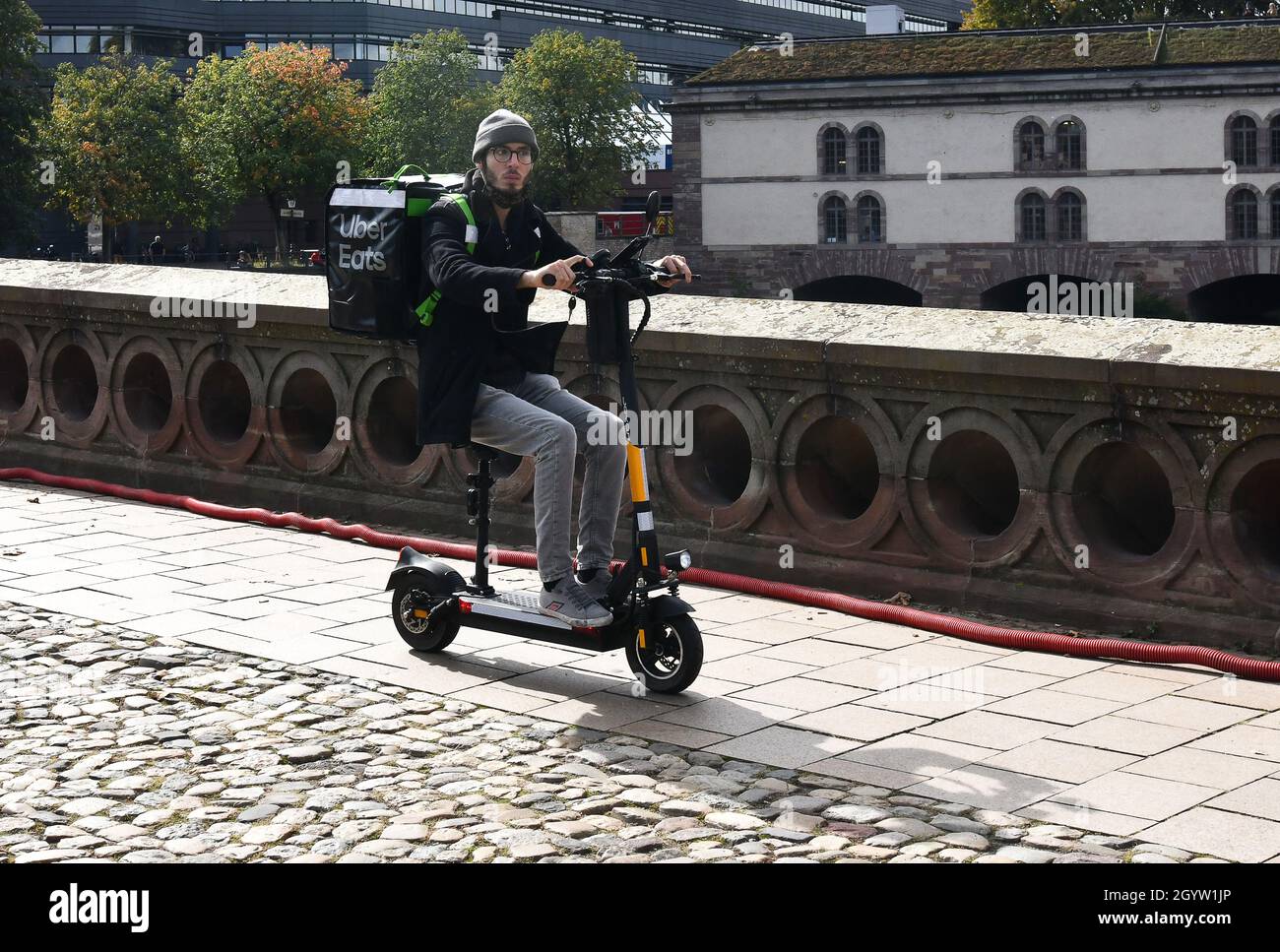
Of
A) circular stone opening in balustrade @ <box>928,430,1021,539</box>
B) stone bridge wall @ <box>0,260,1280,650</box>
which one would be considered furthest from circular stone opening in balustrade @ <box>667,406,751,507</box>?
circular stone opening in balustrade @ <box>928,430,1021,539</box>

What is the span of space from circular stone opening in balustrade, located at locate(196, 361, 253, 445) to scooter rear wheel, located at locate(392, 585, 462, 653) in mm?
3911

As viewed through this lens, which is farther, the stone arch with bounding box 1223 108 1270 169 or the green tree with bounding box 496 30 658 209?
the green tree with bounding box 496 30 658 209

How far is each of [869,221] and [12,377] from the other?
170 feet

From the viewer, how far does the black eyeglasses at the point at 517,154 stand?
21.4ft

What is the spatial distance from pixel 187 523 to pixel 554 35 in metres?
65.6

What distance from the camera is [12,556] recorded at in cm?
897

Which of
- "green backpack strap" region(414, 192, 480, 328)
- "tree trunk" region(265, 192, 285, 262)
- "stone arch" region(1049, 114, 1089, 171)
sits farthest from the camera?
"tree trunk" region(265, 192, 285, 262)

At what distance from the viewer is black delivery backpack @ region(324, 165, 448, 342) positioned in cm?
692

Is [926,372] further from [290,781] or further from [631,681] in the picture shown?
[290,781]

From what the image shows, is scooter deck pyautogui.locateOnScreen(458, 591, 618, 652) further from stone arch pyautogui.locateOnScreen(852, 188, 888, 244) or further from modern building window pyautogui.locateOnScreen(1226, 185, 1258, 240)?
stone arch pyautogui.locateOnScreen(852, 188, 888, 244)

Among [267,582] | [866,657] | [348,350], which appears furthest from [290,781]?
[348,350]

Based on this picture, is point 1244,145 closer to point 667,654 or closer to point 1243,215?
point 1243,215

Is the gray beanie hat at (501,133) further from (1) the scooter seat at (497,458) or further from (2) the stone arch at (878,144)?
(2) the stone arch at (878,144)

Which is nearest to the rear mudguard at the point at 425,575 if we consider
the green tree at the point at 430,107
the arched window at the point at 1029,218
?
the arched window at the point at 1029,218
